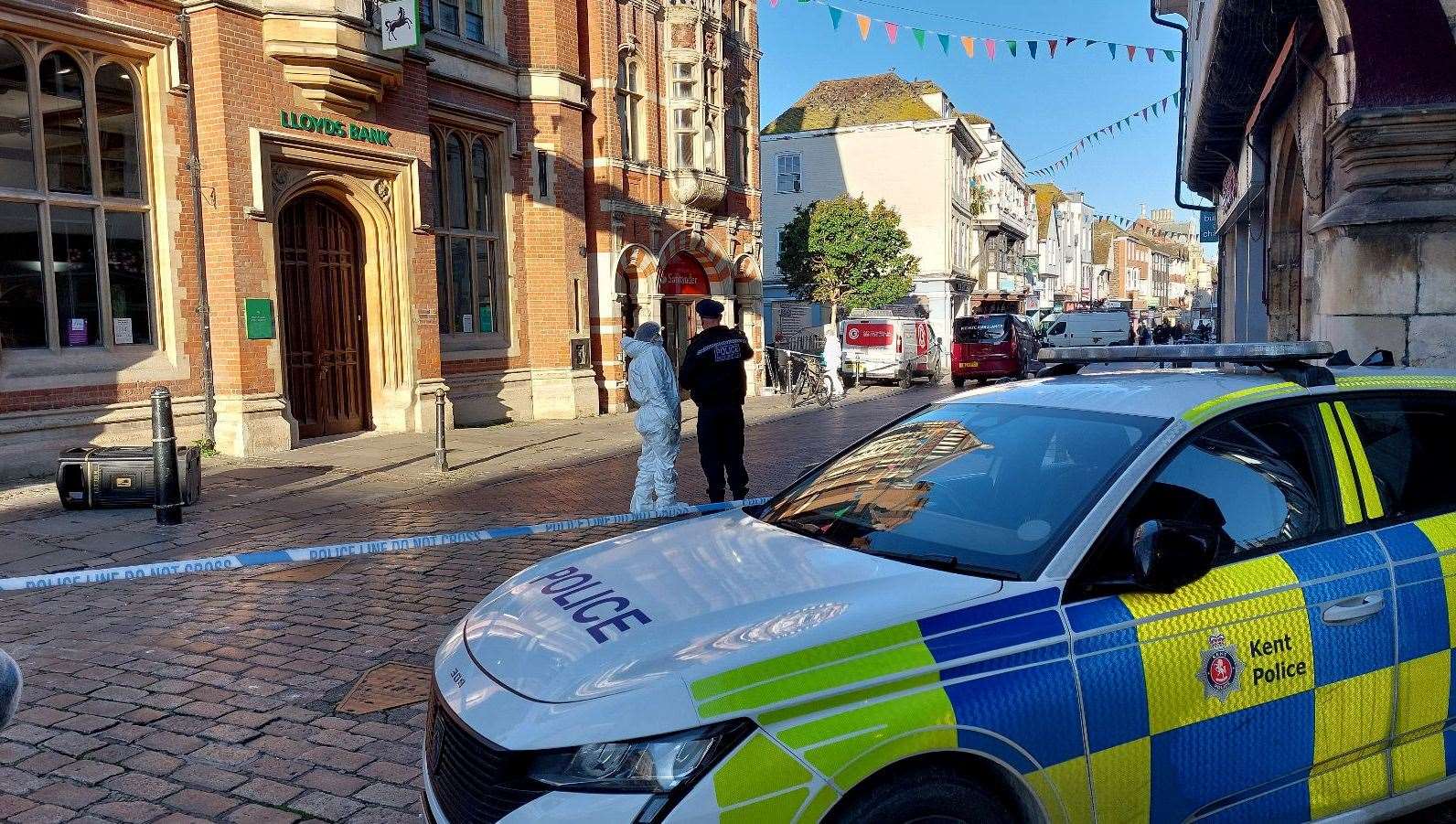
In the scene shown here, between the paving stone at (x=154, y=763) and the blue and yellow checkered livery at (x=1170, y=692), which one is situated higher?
the blue and yellow checkered livery at (x=1170, y=692)

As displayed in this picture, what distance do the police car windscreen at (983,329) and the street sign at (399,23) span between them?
701 inches

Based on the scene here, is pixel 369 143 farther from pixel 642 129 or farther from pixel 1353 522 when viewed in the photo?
pixel 1353 522

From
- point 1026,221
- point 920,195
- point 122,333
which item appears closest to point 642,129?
point 122,333

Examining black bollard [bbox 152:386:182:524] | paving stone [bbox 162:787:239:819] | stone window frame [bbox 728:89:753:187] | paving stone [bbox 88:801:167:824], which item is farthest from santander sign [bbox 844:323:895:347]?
paving stone [bbox 88:801:167:824]

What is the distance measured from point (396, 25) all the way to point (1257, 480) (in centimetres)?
1254

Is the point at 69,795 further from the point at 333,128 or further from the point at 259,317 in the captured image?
the point at 333,128

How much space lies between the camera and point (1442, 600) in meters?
3.07

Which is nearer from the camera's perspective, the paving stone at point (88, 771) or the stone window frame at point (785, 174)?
the paving stone at point (88, 771)

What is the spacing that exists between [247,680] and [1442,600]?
4827 millimetres

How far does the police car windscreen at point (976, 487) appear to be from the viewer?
292cm

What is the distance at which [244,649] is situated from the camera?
5.29m

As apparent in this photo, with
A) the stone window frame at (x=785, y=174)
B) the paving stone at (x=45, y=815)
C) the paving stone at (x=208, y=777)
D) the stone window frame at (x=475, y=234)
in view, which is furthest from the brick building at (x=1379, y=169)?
the stone window frame at (x=785, y=174)

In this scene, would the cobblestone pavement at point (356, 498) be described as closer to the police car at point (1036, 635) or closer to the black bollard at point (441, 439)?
the black bollard at point (441, 439)

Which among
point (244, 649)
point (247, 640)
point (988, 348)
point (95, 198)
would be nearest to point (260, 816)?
point (244, 649)
